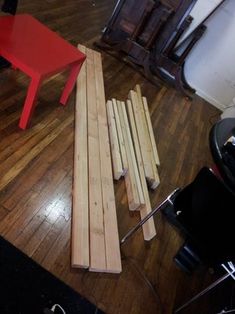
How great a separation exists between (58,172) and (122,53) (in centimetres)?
289

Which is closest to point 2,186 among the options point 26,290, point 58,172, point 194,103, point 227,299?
point 58,172

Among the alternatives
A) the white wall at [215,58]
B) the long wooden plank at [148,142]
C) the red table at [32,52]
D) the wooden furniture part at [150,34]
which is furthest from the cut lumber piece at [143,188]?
the white wall at [215,58]

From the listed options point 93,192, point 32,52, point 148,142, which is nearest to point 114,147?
point 148,142

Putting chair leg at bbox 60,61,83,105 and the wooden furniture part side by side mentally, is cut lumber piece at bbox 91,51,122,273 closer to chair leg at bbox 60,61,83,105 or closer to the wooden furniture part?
chair leg at bbox 60,61,83,105

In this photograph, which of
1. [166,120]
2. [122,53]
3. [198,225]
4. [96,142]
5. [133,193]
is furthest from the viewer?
[122,53]

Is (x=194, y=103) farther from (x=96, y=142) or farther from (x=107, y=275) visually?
(x=107, y=275)

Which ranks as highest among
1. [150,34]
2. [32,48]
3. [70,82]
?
[32,48]

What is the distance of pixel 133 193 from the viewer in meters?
2.39

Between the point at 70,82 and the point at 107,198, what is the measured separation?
1106 mm

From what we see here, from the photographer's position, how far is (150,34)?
4402 mm

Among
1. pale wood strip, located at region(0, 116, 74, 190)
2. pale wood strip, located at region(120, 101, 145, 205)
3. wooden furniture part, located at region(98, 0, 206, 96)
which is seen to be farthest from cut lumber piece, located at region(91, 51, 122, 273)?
wooden furniture part, located at region(98, 0, 206, 96)

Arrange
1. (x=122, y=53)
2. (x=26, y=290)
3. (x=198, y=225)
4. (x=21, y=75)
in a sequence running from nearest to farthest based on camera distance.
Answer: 1. (x=26, y=290)
2. (x=198, y=225)
3. (x=21, y=75)
4. (x=122, y=53)

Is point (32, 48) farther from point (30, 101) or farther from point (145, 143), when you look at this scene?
point (145, 143)

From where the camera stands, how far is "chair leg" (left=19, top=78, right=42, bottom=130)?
209 cm
